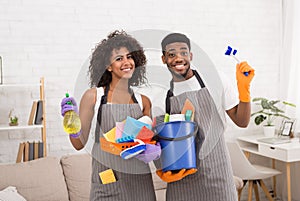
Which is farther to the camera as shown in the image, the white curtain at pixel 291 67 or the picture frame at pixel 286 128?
the white curtain at pixel 291 67

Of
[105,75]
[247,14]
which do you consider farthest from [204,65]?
[247,14]

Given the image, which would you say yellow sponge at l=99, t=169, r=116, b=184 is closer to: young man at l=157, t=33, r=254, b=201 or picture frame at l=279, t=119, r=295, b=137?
young man at l=157, t=33, r=254, b=201

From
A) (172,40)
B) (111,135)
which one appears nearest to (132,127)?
(111,135)

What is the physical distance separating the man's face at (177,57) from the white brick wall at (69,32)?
1969 millimetres

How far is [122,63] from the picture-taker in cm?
138

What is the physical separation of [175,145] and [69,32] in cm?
208

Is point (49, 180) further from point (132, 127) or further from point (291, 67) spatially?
point (291, 67)

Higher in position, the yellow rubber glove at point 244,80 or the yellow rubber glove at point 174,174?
the yellow rubber glove at point 244,80

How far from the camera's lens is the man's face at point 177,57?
4.54 ft

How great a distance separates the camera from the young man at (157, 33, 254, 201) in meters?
1.50

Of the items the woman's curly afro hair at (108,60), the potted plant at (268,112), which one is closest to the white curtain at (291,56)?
the potted plant at (268,112)

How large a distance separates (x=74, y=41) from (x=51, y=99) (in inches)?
18.6

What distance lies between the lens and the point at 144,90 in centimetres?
145

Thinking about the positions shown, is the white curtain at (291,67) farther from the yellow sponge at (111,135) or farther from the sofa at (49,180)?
the yellow sponge at (111,135)
